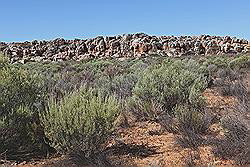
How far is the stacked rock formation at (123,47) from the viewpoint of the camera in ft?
173

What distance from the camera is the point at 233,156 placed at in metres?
6.63

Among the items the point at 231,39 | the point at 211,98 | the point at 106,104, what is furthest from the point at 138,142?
the point at 231,39

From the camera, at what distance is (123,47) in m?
55.9

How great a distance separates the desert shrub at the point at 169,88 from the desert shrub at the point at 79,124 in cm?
368

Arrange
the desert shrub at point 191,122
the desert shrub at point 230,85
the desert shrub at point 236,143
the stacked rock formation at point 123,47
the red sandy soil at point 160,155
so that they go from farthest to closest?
the stacked rock formation at point 123,47 < the desert shrub at point 230,85 < the desert shrub at point 191,122 < the red sandy soil at point 160,155 < the desert shrub at point 236,143

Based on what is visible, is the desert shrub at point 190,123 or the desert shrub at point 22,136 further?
the desert shrub at point 190,123

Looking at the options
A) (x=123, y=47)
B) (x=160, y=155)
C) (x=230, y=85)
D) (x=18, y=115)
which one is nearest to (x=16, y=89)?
(x=18, y=115)

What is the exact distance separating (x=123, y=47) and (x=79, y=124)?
49.4 meters

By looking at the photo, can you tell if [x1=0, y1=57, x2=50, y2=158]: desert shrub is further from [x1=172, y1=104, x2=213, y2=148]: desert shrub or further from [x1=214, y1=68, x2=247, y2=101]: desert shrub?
[x1=214, y1=68, x2=247, y2=101]: desert shrub

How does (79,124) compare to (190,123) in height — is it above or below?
above

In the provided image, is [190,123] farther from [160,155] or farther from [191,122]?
[160,155]

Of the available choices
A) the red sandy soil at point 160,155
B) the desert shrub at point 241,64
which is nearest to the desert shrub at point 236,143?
the red sandy soil at point 160,155

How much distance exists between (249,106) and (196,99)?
10.9 ft

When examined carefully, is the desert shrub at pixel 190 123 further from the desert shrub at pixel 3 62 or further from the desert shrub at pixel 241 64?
the desert shrub at pixel 241 64
